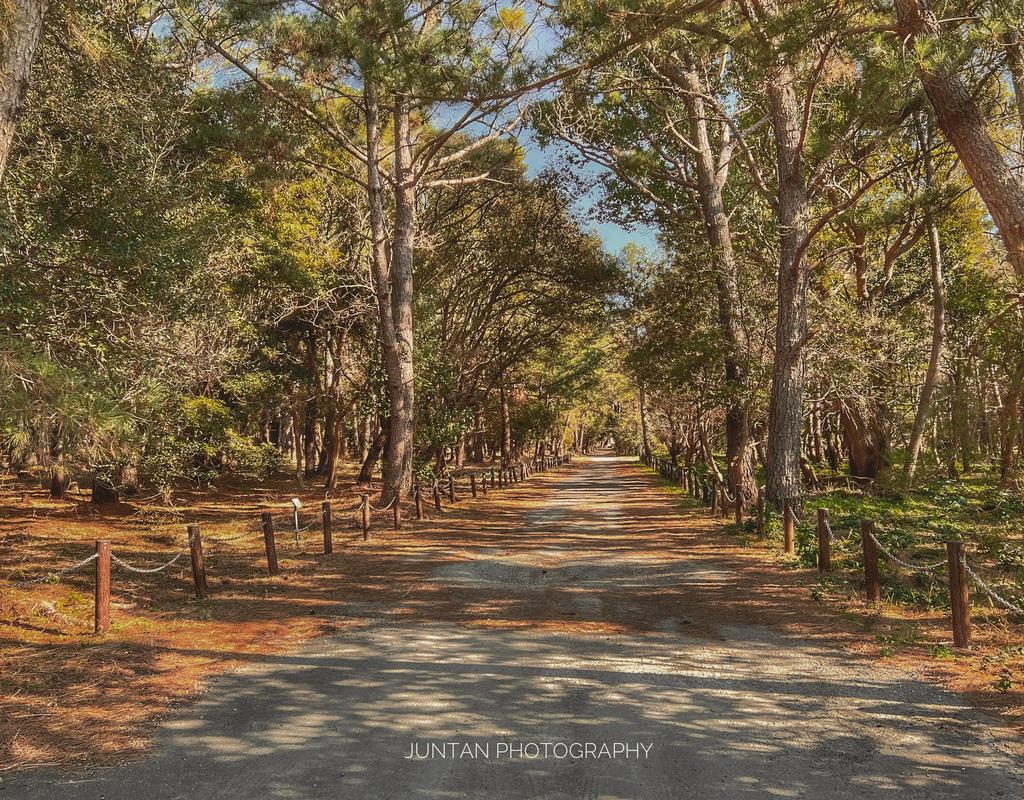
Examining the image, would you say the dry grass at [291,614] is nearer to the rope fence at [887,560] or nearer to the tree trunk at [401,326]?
the rope fence at [887,560]

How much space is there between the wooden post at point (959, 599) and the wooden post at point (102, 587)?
26.9 ft

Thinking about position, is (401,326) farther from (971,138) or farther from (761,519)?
(971,138)

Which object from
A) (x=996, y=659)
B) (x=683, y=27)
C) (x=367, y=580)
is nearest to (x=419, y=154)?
(x=683, y=27)

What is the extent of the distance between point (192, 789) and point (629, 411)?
7653 cm

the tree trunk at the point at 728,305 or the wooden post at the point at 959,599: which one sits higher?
the tree trunk at the point at 728,305

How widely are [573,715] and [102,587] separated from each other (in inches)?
207

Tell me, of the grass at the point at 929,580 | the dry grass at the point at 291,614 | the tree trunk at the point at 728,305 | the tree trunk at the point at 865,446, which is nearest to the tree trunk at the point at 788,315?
the grass at the point at 929,580

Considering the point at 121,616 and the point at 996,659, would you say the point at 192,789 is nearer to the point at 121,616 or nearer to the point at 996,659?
the point at 121,616

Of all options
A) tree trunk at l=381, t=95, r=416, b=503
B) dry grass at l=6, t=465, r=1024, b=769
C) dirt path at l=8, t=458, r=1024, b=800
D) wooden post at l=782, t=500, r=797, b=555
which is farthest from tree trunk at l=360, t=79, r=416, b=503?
wooden post at l=782, t=500, r=797, b=555

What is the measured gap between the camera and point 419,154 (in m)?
16.5

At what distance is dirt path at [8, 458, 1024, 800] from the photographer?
395 cm

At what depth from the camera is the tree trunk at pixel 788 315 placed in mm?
12898

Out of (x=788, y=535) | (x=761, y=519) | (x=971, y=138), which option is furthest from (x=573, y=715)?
(x=761, y=519)

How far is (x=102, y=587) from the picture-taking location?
23.5 ft
